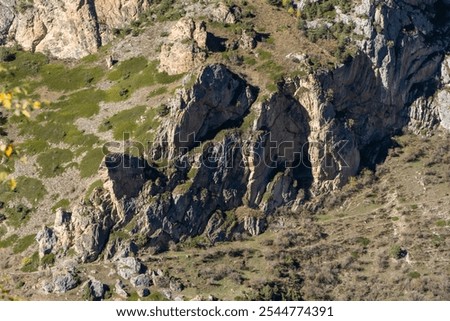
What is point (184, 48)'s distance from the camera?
337 feet

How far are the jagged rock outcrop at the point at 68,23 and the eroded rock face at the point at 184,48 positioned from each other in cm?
1480

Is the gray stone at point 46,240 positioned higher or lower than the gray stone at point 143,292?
higher

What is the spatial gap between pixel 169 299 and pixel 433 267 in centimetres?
2659

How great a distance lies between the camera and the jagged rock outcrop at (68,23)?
119 m

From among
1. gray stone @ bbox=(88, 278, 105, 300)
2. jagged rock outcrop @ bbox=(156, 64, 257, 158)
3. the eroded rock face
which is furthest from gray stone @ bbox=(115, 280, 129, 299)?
the eroded rock face

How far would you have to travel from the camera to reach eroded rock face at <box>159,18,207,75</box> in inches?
4038

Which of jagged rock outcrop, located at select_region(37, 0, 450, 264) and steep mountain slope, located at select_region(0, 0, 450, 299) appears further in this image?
jagged rock outcrop, located at select_region(37, 0, 450, 264)

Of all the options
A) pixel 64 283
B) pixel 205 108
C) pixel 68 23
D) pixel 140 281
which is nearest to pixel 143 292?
pixel 140 281

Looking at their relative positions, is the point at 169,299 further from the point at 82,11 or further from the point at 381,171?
the point at 82,11

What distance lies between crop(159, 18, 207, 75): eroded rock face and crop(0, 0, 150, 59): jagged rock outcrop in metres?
14.8

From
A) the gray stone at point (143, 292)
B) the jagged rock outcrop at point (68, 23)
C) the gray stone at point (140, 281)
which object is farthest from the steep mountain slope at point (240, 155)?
the gray stone at point (143, 292)

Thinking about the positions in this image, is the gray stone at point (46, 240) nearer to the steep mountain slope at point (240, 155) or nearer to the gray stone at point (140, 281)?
the steep mountain slope at point (240, 155)

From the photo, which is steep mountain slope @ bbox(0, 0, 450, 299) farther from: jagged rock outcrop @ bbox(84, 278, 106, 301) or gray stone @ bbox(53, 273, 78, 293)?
jagged rock outcrop @ bbox(84, 278, 106, 301)

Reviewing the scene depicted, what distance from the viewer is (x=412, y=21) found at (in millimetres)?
113875
